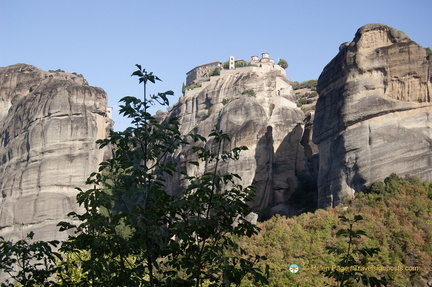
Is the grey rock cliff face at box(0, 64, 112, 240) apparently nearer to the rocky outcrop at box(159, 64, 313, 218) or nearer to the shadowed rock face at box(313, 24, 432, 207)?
the rocky outcrop at box(159, 64, 313, 218)

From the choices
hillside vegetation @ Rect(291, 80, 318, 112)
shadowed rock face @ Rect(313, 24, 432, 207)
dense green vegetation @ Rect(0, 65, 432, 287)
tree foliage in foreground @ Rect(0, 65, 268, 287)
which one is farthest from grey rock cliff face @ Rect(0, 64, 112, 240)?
tree foliage in foreground @ Rect(0, 65, 268, 287)

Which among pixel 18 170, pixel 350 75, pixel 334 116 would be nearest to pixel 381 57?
pixel 350 75

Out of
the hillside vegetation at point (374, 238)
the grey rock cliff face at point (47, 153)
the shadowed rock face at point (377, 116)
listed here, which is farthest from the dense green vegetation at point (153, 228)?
the grey rock cliff face at point (47, 153)

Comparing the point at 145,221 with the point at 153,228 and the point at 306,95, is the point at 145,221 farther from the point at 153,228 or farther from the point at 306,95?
the point at 306,95

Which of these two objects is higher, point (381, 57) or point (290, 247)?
point (381, 57)

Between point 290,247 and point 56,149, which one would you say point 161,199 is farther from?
point 56,149

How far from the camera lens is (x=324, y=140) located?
47125 mm

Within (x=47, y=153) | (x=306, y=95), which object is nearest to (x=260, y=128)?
(x=47, y=153)

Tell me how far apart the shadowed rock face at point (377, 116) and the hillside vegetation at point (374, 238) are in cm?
152

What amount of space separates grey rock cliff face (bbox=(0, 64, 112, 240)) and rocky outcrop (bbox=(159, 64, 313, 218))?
9.68m

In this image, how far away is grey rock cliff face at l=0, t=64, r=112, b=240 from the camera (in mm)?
59000

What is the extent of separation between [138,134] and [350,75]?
37643mm

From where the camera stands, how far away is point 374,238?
3606 centimetres

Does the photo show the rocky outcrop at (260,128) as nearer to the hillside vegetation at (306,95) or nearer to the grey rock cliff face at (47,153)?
the grey rock cliff face at (47,153)
